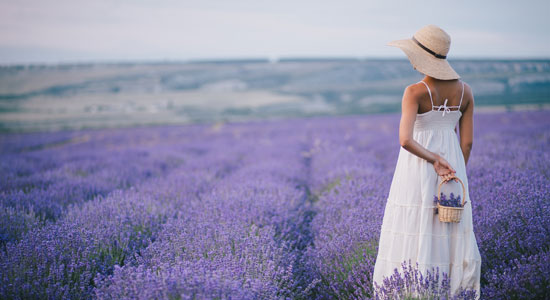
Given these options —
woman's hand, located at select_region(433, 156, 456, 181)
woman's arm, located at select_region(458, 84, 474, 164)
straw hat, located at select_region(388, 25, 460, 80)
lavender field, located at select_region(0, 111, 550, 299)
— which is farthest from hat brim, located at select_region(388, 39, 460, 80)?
lavender field, located at select_region(0, 111, 550, 299)

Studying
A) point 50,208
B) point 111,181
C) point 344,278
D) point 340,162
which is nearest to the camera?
point 344,278

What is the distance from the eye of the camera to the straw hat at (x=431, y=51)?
1.54 metres

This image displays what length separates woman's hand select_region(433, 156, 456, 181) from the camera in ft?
4.95

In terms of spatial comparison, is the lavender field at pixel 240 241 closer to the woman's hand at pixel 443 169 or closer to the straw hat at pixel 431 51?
the woman's hand at pixel 443 169

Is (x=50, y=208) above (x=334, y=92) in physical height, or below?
below

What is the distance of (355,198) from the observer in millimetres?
2775

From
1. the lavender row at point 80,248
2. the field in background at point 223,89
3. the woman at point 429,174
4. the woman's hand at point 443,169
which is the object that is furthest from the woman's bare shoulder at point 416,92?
the field in background at point 223,89

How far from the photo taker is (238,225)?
2.25 m

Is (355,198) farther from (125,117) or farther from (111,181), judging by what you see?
(125,117)

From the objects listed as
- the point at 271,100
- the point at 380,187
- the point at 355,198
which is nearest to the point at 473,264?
the point at 355,198

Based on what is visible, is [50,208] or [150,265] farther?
[50,208]

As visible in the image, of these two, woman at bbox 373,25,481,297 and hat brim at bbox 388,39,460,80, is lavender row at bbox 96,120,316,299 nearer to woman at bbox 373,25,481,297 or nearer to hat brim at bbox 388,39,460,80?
woman at bbox 373,25,481,297

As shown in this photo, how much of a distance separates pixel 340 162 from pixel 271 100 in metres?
32.9

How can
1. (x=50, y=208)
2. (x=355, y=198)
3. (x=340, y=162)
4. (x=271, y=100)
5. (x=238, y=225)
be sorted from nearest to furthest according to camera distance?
1. (x=238, y=225)
2. (x=355, y=198)
3. (x=50, y=208)
4. (x=340, y=162)
5. (x=271, y=100)
